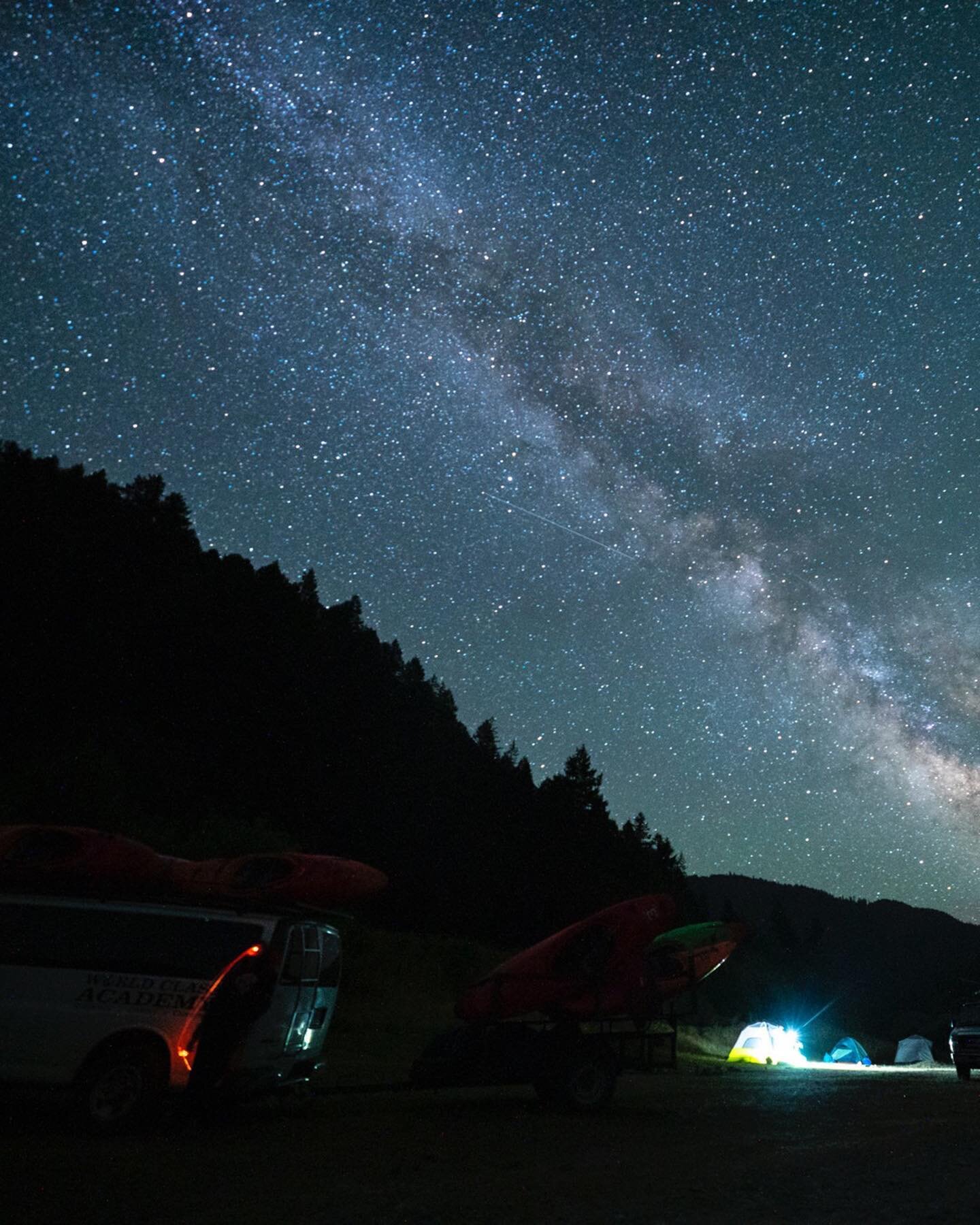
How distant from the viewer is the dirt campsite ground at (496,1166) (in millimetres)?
6586

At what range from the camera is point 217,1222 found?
6.33 metres

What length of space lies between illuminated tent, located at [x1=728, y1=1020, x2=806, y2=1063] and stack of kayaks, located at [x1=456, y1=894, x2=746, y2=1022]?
2075 cm

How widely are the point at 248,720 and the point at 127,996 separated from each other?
165 ft

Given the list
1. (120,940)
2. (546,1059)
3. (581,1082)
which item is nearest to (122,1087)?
(120,940)

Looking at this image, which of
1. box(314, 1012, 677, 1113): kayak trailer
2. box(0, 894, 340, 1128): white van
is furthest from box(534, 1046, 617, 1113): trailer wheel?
box(0, 894, 340, 1128): white van

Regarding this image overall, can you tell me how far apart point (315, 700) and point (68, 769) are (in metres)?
35.4

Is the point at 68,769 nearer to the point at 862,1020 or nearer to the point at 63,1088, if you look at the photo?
the point at 63,1088

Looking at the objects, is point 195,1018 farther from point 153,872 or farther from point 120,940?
→ point 153,872

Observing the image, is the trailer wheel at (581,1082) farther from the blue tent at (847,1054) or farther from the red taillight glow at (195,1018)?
the blue tent at (847,1054)

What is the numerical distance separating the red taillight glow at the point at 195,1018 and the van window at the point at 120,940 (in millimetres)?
81

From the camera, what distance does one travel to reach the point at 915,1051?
4253cm

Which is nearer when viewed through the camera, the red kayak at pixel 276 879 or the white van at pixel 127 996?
the white van at pixel 127 996

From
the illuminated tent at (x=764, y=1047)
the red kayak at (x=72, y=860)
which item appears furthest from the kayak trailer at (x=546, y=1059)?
the illuminated tent at (x=764, y=1047)

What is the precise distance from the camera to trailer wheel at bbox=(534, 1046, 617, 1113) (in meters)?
12.3
